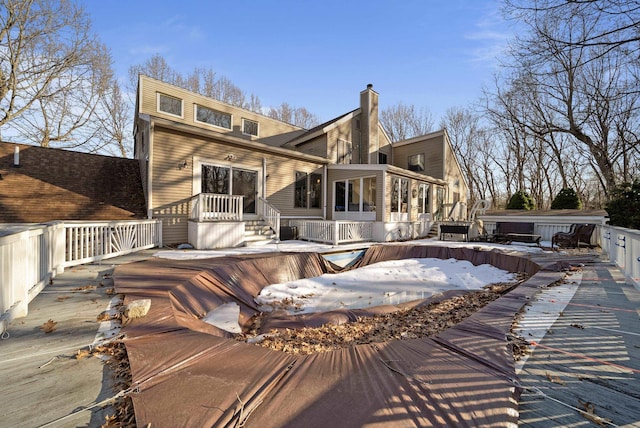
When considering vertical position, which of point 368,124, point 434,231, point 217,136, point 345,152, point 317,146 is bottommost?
point 434,231

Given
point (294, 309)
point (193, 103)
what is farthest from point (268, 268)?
point (193, 103)

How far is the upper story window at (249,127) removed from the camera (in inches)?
543

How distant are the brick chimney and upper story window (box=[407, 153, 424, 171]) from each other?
9.74 ft

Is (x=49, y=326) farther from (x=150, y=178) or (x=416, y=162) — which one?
(x=416, y=162)

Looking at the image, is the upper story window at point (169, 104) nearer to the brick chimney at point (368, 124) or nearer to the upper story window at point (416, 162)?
the brick chimney at point (368, 124)

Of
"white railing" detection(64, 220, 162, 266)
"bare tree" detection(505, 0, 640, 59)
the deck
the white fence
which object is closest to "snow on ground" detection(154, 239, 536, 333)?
"white railing" detection(64, 220, 162, 266)

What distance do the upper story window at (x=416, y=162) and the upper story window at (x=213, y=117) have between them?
11.4 metres

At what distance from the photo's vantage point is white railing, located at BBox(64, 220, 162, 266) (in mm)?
5418

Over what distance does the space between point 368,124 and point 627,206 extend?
1117 centimetres

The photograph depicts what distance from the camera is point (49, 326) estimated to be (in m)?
2.69

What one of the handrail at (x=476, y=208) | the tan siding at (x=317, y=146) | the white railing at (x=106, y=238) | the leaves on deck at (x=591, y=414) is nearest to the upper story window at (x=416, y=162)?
the handrail at (x=476, y=208)

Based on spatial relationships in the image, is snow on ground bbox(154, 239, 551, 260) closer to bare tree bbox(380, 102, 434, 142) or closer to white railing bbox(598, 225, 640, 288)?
white railing bbox(598, 225, 640, 288)

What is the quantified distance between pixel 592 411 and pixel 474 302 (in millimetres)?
3679

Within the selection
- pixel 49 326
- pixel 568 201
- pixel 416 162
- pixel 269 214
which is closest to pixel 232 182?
pixel 269 214
